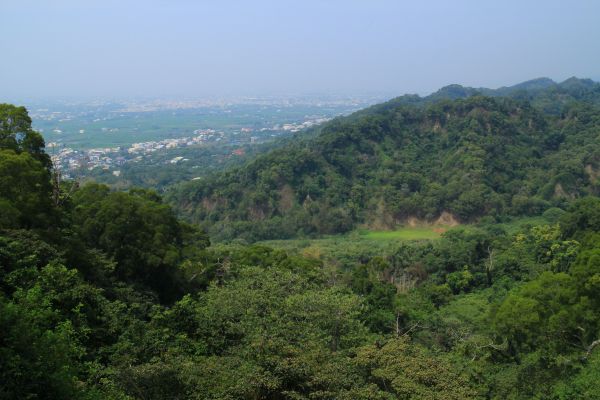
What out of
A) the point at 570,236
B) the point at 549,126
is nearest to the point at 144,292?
the point at 570,236

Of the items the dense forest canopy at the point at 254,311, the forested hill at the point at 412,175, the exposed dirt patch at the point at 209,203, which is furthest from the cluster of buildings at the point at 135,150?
the dense forest canopy at the point at 254,311

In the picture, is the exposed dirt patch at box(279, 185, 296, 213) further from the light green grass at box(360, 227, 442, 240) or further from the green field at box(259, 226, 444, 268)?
the light green grass at box(360, 227, 442, 240)

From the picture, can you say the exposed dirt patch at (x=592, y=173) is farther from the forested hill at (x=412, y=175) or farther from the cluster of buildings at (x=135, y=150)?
the cluster of buildings at (x=135, y=150)

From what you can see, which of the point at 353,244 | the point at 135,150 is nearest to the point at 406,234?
the point at 353,244

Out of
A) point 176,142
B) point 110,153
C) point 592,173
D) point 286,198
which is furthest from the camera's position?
point 176,142

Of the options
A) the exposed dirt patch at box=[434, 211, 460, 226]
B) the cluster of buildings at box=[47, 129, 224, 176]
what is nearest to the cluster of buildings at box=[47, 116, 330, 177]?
the cluster of buildings at box=[47, 129, 224, 176]

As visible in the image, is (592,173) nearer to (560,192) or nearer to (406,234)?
(560,192)

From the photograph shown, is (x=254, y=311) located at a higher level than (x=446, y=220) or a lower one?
higher

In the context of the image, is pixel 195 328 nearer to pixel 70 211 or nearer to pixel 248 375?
pixel 248 375
